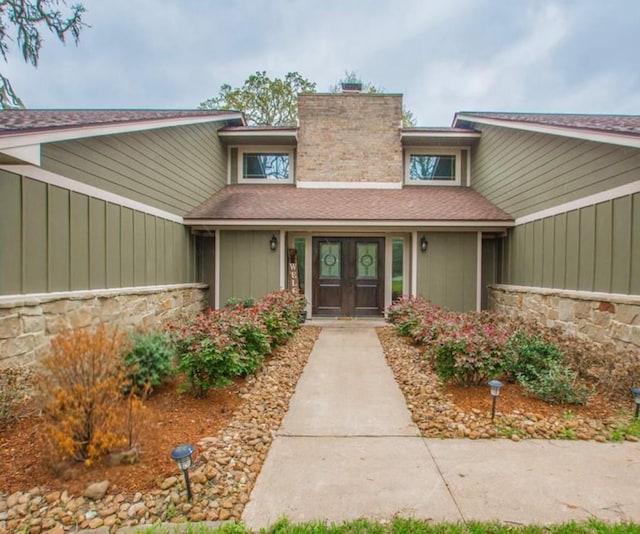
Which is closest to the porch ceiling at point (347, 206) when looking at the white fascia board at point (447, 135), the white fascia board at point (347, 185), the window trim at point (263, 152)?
the white fascia board at point (347, 185)

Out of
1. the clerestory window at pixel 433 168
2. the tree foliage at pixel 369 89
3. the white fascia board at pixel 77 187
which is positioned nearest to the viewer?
the white fascia board at pixel 77 187

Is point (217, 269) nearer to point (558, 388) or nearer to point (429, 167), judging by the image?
point (429, 167)

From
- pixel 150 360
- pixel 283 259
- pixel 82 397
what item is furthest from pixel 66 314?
pixel 283 259

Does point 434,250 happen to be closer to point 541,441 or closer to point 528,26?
point 541,441

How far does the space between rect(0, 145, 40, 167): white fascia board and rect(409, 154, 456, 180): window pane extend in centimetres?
866

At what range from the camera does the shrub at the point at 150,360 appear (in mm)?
3754

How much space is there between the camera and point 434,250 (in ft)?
26.4

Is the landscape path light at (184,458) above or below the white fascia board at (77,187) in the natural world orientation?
below

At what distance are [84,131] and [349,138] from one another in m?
7.18

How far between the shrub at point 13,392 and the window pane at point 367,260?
21.7 feet

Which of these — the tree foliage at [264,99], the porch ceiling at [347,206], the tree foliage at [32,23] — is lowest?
the porch ceiling at [347,206]

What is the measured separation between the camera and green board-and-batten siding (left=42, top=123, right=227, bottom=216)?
442 cm

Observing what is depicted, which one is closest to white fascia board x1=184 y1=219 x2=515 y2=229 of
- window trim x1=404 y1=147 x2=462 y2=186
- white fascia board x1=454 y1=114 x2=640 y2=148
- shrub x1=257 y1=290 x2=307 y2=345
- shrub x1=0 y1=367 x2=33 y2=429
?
shrub x1=257 y1=290 x2=307 y2=345

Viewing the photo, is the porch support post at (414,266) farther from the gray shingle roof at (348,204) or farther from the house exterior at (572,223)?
→ the house exterior at (572,223)
